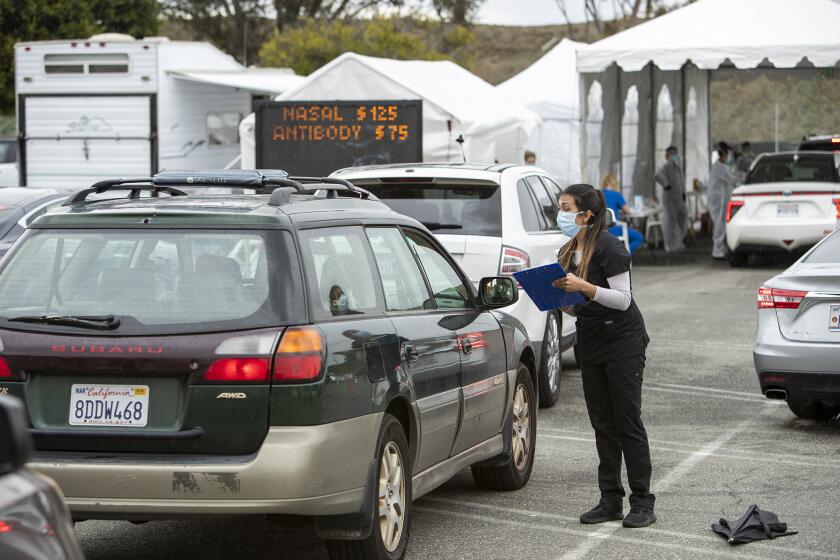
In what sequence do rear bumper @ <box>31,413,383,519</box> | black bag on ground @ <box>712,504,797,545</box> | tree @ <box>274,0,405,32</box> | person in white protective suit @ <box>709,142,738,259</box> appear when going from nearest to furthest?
1. rear bumper @ <box>31,413,383,519</box>
2. black bag on ground @ <box>712,504,797,545</box>
3. person in white protective suit @ <box>709,142,738,259</box>
4. tree @ <box>274,0,405,32</box>

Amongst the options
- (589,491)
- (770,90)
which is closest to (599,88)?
(589,491)

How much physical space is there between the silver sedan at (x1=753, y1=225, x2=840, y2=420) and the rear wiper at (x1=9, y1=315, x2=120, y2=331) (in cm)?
538

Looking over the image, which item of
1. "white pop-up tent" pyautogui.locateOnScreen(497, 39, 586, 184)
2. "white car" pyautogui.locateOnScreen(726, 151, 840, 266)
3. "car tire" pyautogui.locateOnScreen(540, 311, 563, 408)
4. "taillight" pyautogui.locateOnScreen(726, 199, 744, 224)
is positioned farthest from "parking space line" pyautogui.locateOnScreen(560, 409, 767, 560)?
"white pop-up tent" pyautogui.locateOnScreen(497, 39, 586, 184)

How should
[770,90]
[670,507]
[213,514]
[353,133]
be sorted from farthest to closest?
[770,90]
[353,133]
[670,507]
[213,514]

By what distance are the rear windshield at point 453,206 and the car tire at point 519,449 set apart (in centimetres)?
233

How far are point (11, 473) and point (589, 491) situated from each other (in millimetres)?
5618

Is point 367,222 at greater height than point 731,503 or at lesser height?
greater

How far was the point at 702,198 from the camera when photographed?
3266cm

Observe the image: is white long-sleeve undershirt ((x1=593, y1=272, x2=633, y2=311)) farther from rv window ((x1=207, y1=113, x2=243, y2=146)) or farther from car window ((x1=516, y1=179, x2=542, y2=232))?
rv window ((x1=207, y1=113, x2=243, y2=146))

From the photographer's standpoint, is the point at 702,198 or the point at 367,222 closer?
the point at 367,222

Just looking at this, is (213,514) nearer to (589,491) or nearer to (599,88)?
(589,491)

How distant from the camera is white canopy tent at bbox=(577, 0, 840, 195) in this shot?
69.6 ft

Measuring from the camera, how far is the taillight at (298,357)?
551 cm

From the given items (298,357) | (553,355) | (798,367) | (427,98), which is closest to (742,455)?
(798,367)
